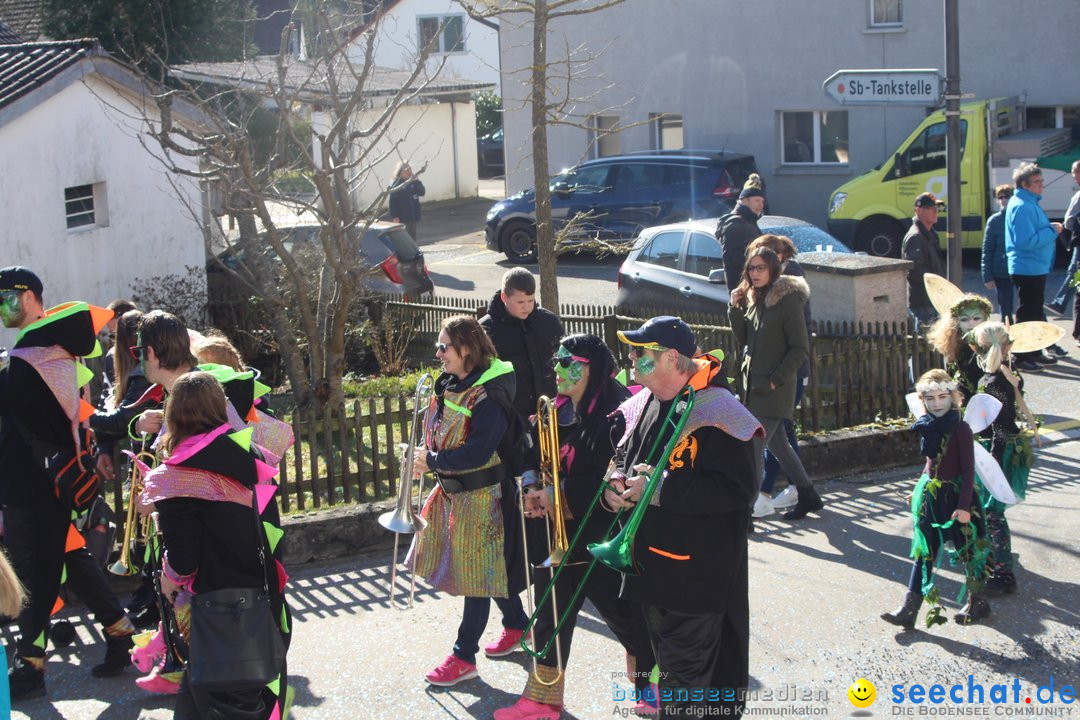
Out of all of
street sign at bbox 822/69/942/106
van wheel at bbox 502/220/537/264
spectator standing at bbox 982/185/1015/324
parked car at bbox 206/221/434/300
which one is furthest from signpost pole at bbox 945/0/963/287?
van wheel at bbox 502/220/537/264

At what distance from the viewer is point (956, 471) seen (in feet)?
20.2

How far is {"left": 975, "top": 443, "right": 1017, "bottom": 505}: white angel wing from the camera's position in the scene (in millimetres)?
6301

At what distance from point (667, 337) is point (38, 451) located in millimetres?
3067

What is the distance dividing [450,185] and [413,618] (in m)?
26.9

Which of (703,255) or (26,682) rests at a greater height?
(703,255)

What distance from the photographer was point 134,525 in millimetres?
6199

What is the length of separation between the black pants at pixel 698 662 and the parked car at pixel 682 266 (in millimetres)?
8114

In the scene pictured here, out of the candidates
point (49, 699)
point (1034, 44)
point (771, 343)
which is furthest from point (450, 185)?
point (49, 699)

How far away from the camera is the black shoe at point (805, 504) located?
8.10 meters

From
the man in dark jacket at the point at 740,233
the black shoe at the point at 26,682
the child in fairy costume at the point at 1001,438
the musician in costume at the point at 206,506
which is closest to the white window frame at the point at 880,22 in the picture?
the man in dark jacket at the point at 740,233

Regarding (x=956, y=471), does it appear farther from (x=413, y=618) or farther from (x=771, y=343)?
(x=413, y=618)

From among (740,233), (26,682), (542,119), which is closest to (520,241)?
(542,119)

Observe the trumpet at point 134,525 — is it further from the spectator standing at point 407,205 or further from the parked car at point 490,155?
the parked car at point 490,155

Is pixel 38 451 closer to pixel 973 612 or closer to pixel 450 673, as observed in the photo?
pixel 450 673
